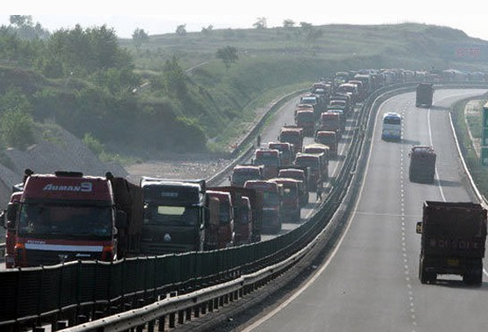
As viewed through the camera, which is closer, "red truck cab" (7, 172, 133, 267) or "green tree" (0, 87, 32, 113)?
"red truck cab" (7, 172, 133, 267)

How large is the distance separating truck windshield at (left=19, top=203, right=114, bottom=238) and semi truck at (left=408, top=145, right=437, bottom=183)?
253 ft

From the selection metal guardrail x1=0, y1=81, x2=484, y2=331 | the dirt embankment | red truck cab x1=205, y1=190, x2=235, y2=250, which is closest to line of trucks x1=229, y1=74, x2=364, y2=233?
metal guardrail x1=0, y1=81, x2=484, y2=331

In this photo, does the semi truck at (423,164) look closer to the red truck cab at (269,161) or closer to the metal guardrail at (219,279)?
the red truck cab at (269,161)

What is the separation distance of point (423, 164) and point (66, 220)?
78.4m

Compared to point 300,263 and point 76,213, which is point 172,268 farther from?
point 300,263

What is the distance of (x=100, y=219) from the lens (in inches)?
1193

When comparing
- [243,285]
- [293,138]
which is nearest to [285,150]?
[293,138]

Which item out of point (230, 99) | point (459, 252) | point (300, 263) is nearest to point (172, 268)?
point (459, 252)

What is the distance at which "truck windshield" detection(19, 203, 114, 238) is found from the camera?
30016 mm

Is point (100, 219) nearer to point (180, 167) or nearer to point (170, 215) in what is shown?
point (170, 215)

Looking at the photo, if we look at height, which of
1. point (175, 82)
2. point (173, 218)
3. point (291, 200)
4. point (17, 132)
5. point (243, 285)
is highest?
point (175, 82)

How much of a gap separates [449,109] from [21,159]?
3506 inches

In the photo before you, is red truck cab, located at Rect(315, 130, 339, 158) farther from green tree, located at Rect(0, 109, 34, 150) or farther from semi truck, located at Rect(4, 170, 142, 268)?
semi truck, located at Rect(4, 170, 142, 268)

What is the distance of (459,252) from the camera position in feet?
156
